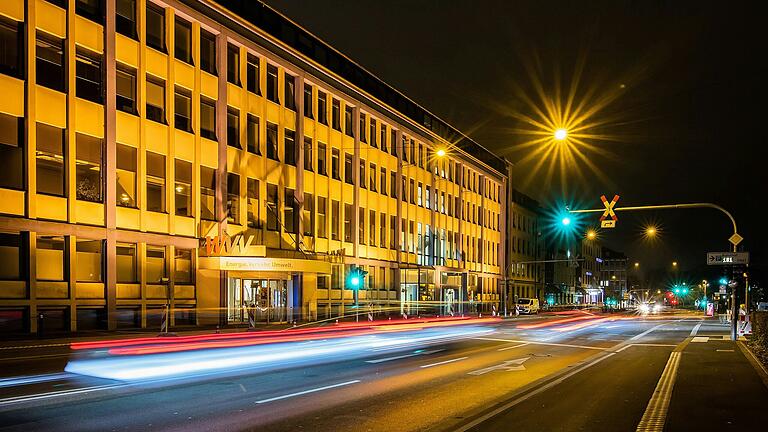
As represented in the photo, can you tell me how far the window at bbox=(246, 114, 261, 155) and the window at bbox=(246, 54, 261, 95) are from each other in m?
1.44

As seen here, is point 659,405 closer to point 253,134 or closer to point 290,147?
point 253,134

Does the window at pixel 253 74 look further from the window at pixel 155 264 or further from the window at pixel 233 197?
the window at pixel 155 264

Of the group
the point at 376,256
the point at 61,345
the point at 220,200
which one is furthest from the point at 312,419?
the point at 376,256

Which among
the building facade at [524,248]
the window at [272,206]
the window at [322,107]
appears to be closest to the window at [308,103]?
the window at [322,107]

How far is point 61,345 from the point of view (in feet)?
72.2

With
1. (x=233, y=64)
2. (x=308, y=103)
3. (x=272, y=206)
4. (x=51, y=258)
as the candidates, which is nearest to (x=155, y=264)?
(x=51, y=258)

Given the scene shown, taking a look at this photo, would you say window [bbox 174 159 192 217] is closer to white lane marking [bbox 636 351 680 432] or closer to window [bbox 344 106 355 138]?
window [bbox 344 106 355 138]

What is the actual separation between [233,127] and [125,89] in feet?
22.8

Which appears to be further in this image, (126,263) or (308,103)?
(308,103)

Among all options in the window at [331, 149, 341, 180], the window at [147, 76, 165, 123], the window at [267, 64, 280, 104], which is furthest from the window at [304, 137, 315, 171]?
the window at [147, 76, 165, 123]

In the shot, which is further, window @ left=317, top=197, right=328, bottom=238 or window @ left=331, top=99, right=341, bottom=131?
window @ left=331, top=99, right=341, bottom=131

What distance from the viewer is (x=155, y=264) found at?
98.3 feet

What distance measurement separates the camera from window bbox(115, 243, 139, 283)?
28.2 m

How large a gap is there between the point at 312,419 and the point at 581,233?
110990 millimetres
